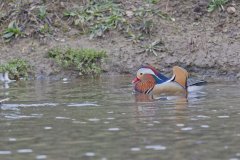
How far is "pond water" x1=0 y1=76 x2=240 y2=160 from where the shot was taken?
9.52m

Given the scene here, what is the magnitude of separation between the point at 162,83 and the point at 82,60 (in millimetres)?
3213

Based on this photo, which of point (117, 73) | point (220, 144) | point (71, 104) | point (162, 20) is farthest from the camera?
point (162, 20)

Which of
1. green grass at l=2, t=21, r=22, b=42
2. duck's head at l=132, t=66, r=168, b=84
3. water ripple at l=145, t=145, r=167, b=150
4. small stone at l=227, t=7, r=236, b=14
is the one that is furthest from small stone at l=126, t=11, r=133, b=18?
water ripple at l=145, t=145, r=167, b=150

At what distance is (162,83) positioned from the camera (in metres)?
14.4

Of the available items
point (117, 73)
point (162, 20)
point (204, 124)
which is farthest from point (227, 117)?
Result: point (162, 20)

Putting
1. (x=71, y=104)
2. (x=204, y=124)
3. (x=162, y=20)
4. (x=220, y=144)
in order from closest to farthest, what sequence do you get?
(x=220, y=144) → (x=204, y=124) → (x=71, y=104) → (x=162, y=20)

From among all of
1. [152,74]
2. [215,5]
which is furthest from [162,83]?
[215,5]

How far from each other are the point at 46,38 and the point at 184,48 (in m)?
2.80

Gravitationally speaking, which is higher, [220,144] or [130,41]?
[130,41]

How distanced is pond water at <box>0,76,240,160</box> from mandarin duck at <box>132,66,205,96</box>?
0.63 feet

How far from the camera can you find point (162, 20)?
60.5ft

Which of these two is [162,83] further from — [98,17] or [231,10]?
[231,10]

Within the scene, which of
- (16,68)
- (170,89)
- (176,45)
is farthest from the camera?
(176,45)

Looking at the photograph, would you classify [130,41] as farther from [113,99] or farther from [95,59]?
[113,99]
